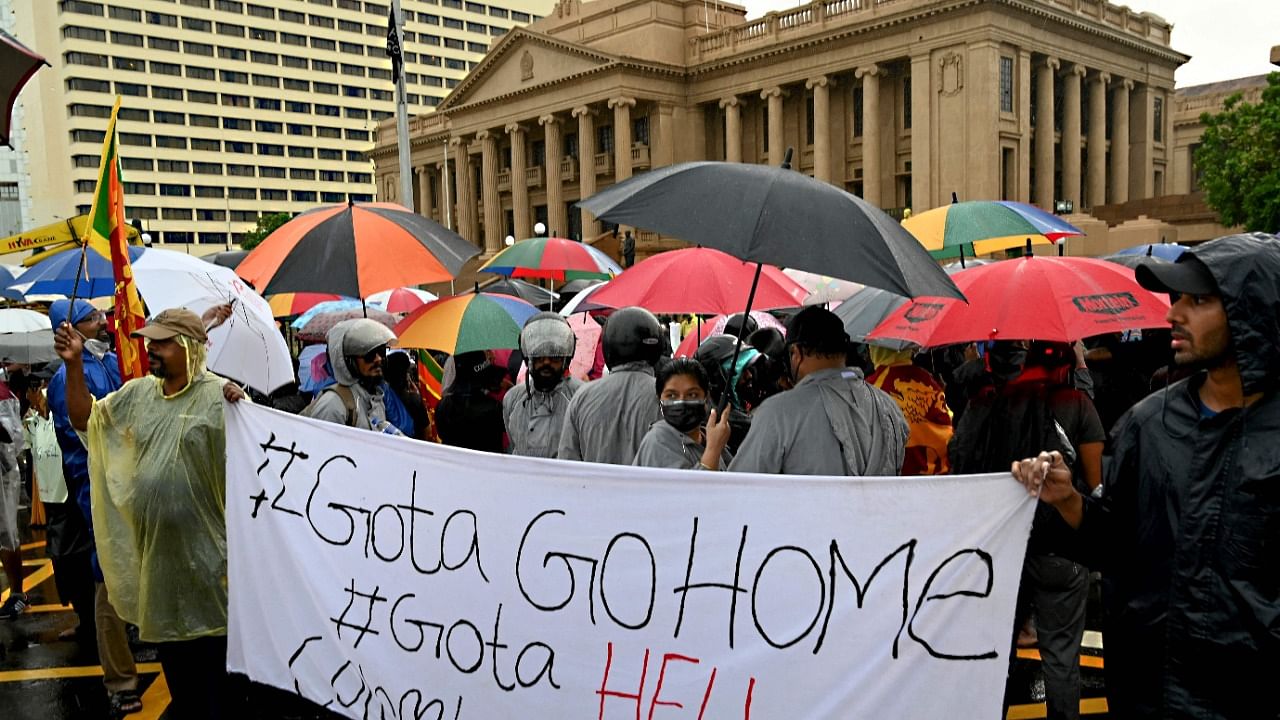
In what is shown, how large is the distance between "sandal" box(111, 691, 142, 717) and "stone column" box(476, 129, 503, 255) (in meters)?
55.4

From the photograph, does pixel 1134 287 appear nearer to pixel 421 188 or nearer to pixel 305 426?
pixel 305 426

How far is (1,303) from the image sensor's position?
1897cm

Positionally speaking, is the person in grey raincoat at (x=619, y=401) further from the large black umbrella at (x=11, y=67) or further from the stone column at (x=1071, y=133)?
the stone column at (x=1071, y=133)

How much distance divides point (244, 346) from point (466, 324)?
5.90 feet

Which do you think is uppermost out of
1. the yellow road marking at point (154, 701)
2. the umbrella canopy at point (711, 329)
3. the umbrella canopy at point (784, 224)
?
the umbrella canopy at point (784, 224)

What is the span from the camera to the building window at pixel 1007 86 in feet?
136

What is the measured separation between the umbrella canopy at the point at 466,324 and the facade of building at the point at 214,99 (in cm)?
9276

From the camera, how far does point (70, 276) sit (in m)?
7.89

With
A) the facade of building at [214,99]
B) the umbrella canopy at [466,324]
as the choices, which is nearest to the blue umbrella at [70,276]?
the umbrella canopy at [466,324]

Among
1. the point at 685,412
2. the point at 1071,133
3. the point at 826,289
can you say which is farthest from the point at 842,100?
the point at 685,412

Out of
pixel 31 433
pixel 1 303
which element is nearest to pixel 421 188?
pixel 1 303

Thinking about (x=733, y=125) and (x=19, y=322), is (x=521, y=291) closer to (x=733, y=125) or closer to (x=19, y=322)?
(x=19, y=322)

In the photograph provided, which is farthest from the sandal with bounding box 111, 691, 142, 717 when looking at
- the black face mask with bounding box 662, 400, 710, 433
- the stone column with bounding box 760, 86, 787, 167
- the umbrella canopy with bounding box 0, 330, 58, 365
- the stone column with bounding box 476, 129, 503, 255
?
the stone column with bounding box 476, 129, 503, 255

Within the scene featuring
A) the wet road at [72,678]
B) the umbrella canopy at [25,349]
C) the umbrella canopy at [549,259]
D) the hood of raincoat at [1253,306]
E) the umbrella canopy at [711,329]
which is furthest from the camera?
the umbrella canopy at [25,349]
